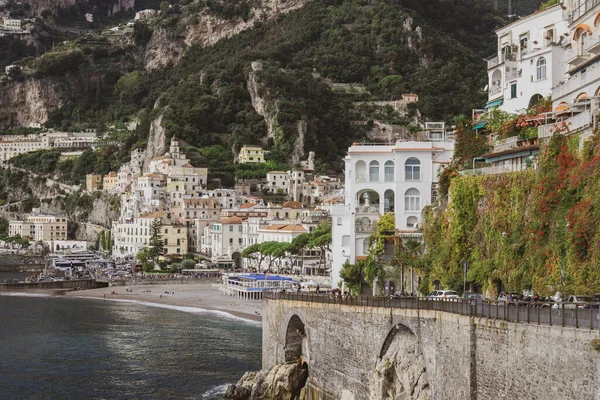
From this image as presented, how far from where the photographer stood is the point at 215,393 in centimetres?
4434

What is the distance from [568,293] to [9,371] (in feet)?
110

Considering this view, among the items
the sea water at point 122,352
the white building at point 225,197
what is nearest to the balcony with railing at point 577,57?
the sea water at point 122,352

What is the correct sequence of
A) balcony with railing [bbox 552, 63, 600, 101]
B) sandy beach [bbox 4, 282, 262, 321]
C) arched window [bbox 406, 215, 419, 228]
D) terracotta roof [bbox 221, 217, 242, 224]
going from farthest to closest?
terracotta roof [bbox 221, 217, 242, 224]
sandy beach [bbox 4, 282, 262, 321]
arched window [bbox 406, 215, 419, 228]
balcony with railing [bbox 552, 63, 600, 101]

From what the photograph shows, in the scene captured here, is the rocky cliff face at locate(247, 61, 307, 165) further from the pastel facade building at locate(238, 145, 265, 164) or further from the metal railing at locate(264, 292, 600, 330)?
the metal railing at locate(264, 292, 600, 330)

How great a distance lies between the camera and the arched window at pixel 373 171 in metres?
52.6

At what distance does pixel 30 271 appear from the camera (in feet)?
416

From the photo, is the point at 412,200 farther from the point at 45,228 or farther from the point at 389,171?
the point at 45,228

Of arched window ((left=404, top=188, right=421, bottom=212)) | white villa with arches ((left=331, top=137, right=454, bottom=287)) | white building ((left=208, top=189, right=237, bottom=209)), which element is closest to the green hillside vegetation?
arched window ((left=404, top=188, right=421, bottom=212))

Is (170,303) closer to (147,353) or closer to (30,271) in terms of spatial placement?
(147,353)

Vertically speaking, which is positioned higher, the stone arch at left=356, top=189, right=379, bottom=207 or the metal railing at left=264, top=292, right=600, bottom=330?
the stone arch at left=356, top=189, right=379, bottom=207

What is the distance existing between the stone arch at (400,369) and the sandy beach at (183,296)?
137ft

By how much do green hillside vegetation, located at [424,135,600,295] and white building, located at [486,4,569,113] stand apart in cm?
834

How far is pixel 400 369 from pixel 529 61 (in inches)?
872

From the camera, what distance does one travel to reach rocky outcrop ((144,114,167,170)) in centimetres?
15326
